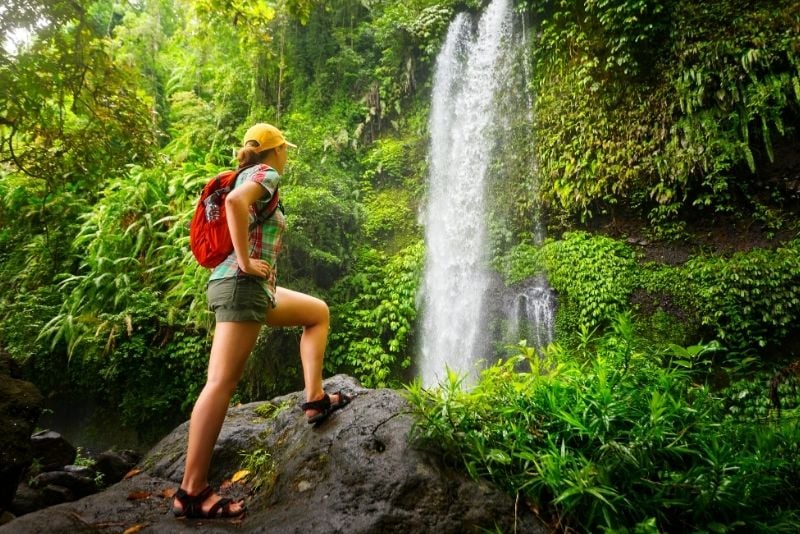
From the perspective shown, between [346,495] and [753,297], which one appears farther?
[753,297]

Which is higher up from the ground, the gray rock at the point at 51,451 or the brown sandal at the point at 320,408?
the brown sandal at the point at 320,408

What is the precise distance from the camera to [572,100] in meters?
7.81

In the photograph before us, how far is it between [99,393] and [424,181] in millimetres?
7664

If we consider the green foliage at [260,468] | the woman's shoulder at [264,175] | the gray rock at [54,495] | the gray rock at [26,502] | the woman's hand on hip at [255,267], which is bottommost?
the gray rock at [54,495]

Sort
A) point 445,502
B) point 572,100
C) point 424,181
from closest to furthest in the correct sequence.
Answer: point 445,502 → point 572,100 → point 424,181

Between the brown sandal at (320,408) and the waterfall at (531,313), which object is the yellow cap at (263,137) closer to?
the brown sandal at (320,408)

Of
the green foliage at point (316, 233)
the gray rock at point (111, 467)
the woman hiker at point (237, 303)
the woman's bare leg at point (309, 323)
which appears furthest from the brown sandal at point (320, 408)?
the green foliage at point (316, 233)

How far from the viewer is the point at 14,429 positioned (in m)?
3.01

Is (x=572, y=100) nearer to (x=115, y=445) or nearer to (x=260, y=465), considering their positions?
(x=260, y=465)

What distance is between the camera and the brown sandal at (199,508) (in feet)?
6.85

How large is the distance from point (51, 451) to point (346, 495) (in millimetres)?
4818

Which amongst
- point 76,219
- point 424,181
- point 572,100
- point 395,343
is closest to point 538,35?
point 572,100

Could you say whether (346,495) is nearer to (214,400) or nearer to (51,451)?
(214,400)

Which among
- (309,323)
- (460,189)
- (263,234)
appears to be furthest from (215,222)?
(460,189)
